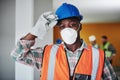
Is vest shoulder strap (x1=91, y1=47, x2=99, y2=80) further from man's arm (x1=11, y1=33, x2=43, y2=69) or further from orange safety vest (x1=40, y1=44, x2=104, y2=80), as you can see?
man's arm (x1=11, y1=33, x2=43, y2=69)

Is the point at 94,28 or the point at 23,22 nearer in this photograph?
the point at 23,22

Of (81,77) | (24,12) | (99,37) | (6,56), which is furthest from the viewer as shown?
(99,37)

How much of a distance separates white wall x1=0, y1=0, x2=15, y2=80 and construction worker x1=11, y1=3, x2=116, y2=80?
6.56ft

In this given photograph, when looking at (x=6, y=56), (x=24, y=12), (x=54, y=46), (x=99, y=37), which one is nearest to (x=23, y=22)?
(x=24, y=12)

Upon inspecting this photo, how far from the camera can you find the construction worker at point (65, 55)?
1.50 metres

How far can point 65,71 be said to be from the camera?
1505mm

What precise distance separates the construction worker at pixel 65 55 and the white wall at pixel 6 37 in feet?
6.56

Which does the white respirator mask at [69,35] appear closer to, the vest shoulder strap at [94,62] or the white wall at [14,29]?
the vest shoulder strap at [94,62]

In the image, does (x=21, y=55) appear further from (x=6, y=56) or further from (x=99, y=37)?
(x=99, y=37)

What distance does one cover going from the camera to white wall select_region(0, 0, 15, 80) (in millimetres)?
3498

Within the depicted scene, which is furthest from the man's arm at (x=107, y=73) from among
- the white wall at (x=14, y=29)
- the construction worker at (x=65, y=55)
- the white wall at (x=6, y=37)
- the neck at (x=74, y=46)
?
the white wall at (x=6, y=37)

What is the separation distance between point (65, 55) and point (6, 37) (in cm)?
211

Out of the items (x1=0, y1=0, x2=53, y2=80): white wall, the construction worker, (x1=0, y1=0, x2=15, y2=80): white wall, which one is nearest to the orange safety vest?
the construction worker

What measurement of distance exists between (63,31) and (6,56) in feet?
6.98
